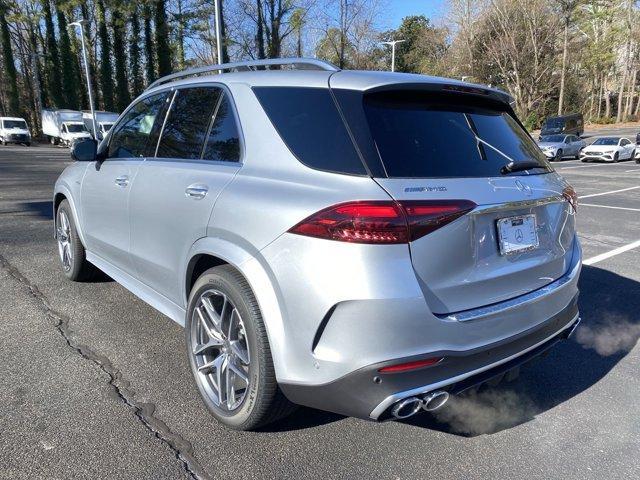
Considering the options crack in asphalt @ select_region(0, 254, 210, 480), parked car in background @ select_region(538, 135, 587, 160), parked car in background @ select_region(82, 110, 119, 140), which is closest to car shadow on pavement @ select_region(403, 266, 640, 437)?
crack in asphalt @ select_region(0, 254, 210, 480)

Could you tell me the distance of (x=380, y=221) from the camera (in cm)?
194

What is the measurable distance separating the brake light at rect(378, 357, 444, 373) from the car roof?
119 cm

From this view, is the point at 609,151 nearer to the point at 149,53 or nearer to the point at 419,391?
the point at 419,391

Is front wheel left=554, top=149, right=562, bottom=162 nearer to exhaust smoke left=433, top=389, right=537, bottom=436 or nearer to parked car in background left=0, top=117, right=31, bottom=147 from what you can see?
exhaust smoke left=433, top=389, right=537, bottom=436

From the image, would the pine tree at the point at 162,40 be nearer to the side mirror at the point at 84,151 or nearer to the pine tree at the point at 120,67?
the pine tree at the point at 120,67

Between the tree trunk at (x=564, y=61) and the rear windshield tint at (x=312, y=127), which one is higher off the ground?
the tree trunk at (x=564, y=61)

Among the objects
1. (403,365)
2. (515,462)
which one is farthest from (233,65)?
(515,462)

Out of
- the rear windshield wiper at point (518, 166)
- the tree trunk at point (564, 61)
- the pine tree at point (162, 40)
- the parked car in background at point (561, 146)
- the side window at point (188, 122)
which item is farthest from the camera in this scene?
the tree trunk at point (564, 61)

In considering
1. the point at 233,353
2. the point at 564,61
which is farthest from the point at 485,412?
the point at 564,61

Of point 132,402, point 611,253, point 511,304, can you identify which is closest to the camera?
point 511,304

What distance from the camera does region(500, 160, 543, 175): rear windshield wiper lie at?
8.00ft

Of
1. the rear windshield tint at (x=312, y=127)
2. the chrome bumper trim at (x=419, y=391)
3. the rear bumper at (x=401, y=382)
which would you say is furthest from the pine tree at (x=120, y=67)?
the chrome bumper trim at (x=419, y=391)

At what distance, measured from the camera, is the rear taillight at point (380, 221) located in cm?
194

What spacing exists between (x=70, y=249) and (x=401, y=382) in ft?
12.4
